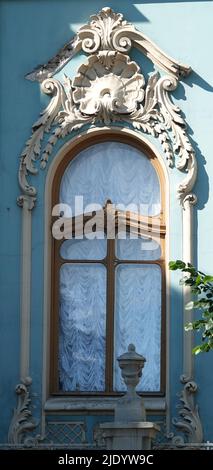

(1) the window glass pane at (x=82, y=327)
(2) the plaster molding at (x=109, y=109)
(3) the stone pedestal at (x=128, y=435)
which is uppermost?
(2) the plaster molding at (x=109, y=109)

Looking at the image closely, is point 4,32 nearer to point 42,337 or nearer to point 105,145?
point 105,145

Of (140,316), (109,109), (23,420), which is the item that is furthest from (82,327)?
(109,109)

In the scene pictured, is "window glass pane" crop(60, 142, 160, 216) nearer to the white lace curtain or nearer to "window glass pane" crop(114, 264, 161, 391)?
the white lace curtain

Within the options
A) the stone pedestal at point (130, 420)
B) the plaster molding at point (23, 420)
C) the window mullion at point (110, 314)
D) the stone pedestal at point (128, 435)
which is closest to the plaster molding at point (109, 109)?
the window mullion at point (110, 314)

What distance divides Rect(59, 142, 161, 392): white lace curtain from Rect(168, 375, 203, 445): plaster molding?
1.53 ft

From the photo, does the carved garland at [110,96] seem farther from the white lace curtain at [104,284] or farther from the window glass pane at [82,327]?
the window glass pane at [82,327]

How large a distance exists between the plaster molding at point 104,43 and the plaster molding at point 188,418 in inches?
155

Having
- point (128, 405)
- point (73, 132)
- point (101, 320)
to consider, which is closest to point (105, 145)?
point (73, 132)

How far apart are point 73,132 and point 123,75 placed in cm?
96

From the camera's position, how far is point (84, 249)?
78.6 feet

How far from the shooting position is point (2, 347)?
2339cm

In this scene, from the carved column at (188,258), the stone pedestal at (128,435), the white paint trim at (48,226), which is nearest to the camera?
the stone pedestal at (128,435)

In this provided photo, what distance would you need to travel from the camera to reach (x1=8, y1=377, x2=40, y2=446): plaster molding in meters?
23.0

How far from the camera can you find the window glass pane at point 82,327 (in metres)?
23.6
